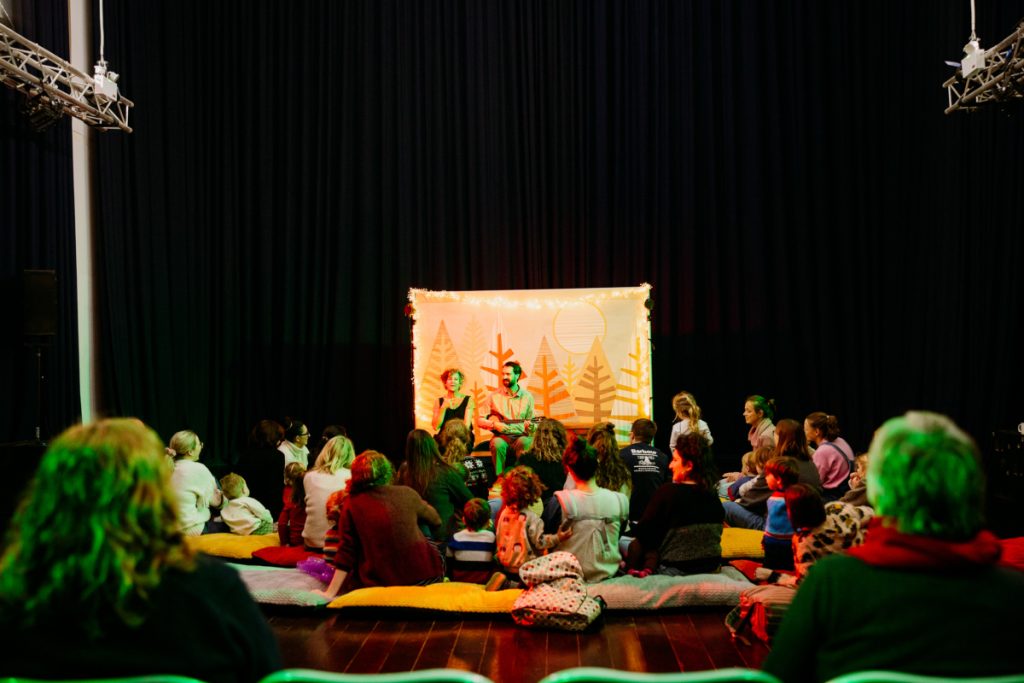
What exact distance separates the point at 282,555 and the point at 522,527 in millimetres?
1755

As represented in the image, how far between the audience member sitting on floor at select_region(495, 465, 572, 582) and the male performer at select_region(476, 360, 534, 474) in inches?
96.8

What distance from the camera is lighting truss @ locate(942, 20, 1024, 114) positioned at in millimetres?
6113

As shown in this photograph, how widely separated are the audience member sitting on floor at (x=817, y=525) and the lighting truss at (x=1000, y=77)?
4182 millimetres

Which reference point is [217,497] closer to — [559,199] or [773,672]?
[773,672]

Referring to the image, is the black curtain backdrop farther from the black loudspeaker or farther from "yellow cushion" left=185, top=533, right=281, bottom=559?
"yellow cushion" left=185, top=533, right=281, bottom=559

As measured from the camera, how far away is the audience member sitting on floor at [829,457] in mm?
6129

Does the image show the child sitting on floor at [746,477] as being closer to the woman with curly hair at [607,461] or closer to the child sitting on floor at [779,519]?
the woman with curly hair at [607,461]

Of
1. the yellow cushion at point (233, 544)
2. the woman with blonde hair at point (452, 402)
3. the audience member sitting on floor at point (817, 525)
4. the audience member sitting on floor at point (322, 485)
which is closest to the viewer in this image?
the audience member sitting on floor at point (817, 525)

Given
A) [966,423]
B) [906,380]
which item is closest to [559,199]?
[906,380]

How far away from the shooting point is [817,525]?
3748 millimetres

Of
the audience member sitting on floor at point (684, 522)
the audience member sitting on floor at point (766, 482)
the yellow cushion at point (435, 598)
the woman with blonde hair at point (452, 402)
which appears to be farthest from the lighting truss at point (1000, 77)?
the yellow cushion at point (435, 598)

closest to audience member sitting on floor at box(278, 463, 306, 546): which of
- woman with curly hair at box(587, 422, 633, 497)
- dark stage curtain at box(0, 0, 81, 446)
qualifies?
woman with curly hair at box(587, 422, 633, 497)

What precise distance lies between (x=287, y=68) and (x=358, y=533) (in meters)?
7.97

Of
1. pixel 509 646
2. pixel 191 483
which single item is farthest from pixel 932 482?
pixel 191 483
